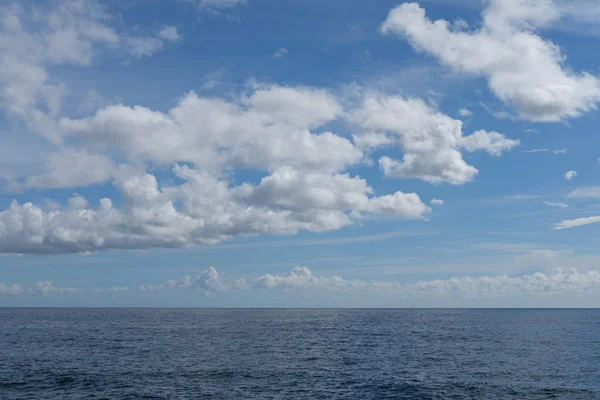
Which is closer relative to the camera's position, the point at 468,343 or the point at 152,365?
the point at 152,365

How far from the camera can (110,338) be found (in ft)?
463

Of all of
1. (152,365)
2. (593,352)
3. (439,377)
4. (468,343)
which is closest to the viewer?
(439,377)

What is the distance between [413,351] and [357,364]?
23.7 m

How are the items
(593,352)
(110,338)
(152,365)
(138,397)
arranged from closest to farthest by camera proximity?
(138,397)
(152,365)
(593,352)
(110,338)

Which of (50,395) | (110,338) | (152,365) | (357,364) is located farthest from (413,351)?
(110,338)

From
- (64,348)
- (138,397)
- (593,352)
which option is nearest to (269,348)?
(64,348)

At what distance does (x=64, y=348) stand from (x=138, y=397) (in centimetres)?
5975

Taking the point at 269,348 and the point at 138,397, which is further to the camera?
the point at 269,348

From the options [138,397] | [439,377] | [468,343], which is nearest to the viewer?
[138,397]

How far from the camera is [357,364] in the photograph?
92.8 m

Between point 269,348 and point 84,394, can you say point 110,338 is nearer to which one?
point 269,348

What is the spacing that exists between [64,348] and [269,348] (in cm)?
4620

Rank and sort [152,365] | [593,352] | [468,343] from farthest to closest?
[468,343] < [593,352] < [152,365]

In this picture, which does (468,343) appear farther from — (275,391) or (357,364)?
(275,391)
